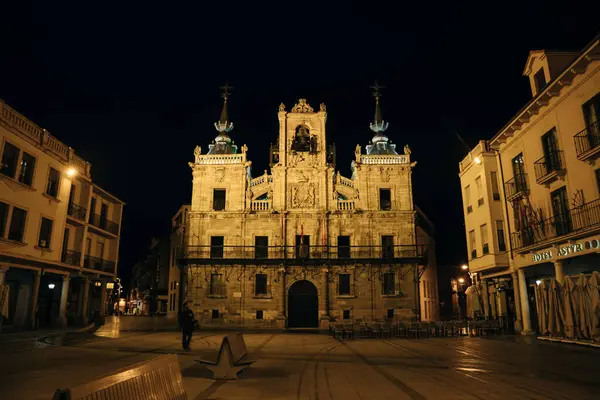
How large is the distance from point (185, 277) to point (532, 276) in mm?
25708

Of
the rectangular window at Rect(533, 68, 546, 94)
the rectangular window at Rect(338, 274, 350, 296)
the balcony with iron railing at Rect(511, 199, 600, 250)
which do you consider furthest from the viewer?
the rectangular window at Rect(338, 274, 350, 296)

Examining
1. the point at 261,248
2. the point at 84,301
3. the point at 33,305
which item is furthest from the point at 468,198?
the point at 84,301

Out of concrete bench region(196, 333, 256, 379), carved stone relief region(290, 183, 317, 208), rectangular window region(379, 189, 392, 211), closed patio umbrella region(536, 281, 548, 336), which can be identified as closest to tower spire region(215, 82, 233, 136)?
carved stone relief region(290, 183, 317, 208)

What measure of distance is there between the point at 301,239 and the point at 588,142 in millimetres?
22044

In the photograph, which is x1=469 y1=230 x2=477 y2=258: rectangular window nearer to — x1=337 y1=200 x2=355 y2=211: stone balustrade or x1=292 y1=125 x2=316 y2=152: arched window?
x1=337 y1=200 x2=355 y2=211: stone balustrade

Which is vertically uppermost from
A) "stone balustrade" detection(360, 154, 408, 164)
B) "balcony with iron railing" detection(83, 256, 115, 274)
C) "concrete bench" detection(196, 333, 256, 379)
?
"stone balustrade" detection(360, 154, 408, 164)

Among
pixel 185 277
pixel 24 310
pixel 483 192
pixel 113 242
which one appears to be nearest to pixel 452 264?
pixel 483 192

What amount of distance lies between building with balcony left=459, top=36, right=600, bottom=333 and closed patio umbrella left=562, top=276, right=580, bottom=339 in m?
1.42

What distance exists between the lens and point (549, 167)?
781 inches

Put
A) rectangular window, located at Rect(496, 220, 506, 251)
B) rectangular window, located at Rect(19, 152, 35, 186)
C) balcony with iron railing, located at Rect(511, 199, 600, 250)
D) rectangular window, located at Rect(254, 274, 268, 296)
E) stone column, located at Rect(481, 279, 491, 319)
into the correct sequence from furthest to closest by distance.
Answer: rectangular window, located at Rect(254, 274, 268, 296) < stone column, located at Rect(481, 279, 491, 319) < rectangular window, located at Rect(496, 220, 506, 251) < rectangular window, located at Rect(19, 152, 35, 186) < balcony with iron railing, located at Rect(511, 199, 600, 250)

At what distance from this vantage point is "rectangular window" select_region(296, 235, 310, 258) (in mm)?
34906

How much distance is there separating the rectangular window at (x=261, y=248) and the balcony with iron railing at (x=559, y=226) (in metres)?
19.7

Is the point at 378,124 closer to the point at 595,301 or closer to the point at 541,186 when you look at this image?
the point at 541,186

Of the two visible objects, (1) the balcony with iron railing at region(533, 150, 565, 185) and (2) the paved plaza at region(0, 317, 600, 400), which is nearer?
(2) the paved plaza at region(0, 317, 600, 400)
